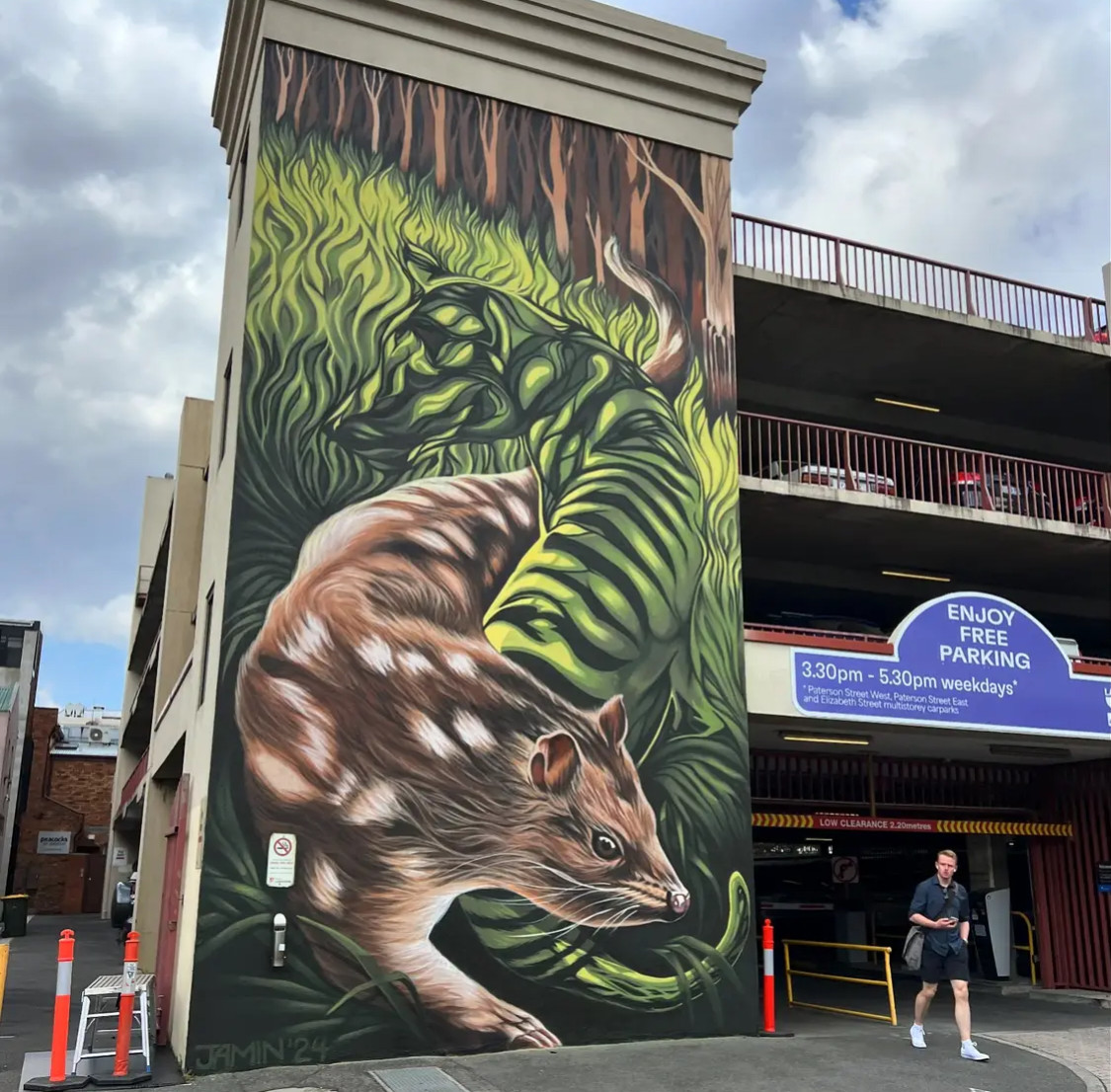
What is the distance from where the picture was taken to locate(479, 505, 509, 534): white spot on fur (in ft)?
39.4

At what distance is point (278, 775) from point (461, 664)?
203cm

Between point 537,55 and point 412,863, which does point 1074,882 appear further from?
point 537,55

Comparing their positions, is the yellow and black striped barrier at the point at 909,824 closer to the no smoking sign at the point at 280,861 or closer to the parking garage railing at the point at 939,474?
the parking garage railing at the point at 939,474

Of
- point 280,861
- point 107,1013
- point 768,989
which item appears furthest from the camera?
point 768,989

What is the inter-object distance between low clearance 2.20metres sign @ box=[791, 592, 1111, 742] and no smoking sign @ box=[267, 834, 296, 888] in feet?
19.2

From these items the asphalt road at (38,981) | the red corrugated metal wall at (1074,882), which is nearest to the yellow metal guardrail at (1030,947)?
the red corrugated metal wall at (1074,882)

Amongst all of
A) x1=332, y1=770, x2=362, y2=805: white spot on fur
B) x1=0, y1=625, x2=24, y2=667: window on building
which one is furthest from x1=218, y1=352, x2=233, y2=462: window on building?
x1=0, y1=625, x2=24, y2=667: window on building

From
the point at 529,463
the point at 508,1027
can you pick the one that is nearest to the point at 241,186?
the point at 529,463

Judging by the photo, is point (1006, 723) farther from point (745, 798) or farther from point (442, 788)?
point (442, 788)

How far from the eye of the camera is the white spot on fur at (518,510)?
12.1 metres

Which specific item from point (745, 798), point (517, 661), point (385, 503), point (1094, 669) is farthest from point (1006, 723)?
point (385, 503)

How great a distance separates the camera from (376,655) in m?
11.2

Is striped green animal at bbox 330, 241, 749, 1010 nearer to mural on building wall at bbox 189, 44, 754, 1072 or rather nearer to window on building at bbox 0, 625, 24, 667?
mural on building wall at bbox 189, 44, 754, 1072

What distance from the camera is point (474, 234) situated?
41.9ft
